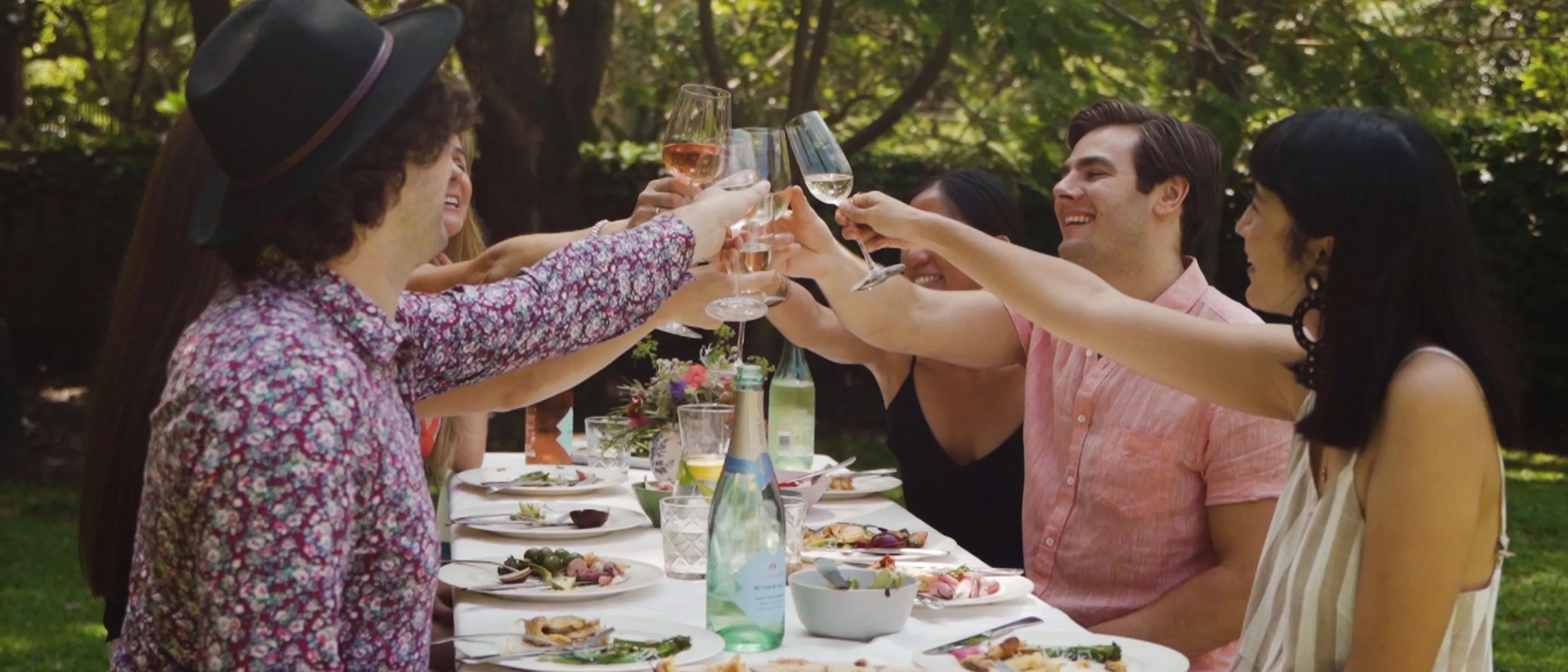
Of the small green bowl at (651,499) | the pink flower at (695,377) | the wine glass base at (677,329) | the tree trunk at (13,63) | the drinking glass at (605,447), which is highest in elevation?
the tree trunk at (13,63)

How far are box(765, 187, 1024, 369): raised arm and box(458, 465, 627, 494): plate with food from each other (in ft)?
2.58

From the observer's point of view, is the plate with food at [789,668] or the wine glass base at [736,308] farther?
the wine glass base at [736,308]

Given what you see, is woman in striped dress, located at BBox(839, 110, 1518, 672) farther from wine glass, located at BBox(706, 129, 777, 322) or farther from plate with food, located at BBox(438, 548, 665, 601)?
plate with food, located at BBox(438, 548, 665, 601)

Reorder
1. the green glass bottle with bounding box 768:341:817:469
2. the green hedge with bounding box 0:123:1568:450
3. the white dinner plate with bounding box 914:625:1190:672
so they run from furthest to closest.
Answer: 1. the green hedge with bounding box 0:123:1568:450
2. the green glass bottle with bounding box 768:341:817:469
3. the white dinner plate with bounding box 914:625:1190:672

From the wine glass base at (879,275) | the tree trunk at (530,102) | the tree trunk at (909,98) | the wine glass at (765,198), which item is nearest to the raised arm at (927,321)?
the wine glass base at (879,275)

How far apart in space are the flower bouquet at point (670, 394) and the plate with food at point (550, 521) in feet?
0.70

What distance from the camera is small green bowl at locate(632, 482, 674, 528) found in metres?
3.52

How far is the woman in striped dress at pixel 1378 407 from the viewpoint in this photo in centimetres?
204

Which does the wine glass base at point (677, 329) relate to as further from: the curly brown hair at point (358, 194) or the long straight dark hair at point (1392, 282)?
the long straight dark hair at point (1392, 282)

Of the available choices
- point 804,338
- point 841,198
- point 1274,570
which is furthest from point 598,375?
point 1274,570

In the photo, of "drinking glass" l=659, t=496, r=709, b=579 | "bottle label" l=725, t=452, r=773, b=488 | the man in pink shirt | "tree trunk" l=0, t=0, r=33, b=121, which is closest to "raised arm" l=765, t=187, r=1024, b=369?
the man in pink shirt

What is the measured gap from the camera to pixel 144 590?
5.73ft

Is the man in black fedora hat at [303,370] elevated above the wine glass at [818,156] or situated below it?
below

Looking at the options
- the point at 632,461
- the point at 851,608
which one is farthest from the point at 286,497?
the point at 632,461
